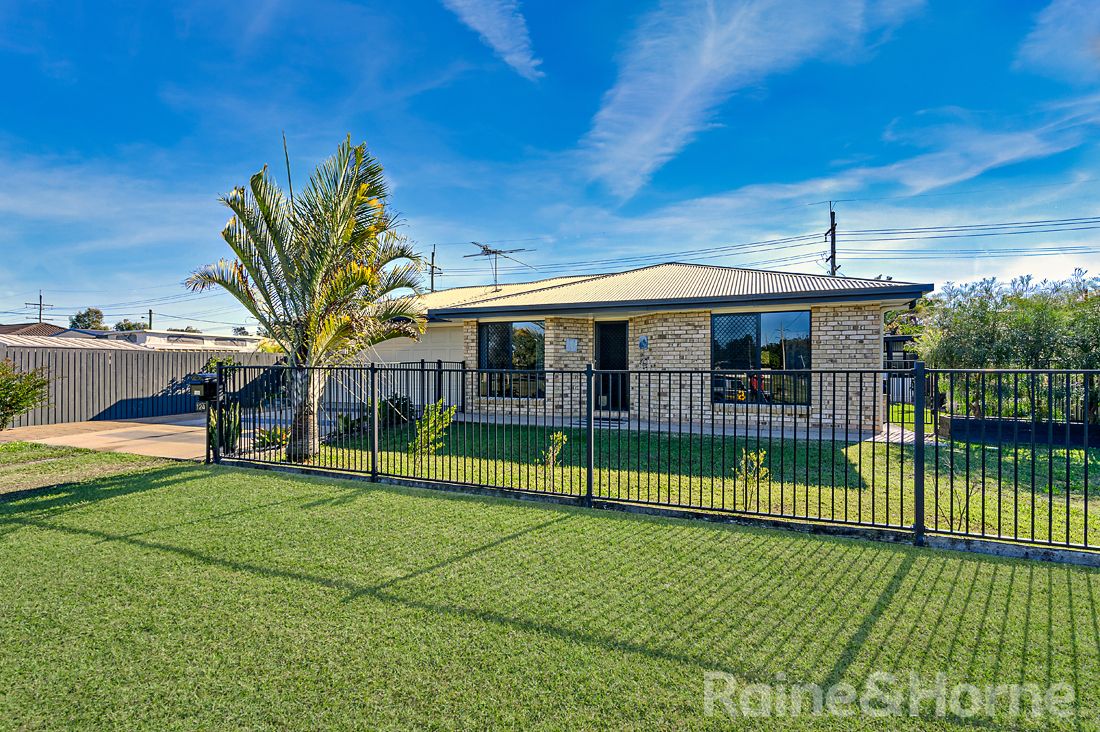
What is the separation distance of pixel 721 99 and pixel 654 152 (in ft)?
10.4

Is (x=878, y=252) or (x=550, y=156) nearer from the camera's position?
(x=550, y=156)

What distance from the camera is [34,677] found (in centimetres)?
245

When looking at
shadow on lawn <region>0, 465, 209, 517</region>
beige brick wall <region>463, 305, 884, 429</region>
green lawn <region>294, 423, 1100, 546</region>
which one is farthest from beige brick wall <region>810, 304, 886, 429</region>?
shadow on lawn <region>0, 465, 209, 517</region>

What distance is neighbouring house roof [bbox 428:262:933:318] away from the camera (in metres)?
9.73

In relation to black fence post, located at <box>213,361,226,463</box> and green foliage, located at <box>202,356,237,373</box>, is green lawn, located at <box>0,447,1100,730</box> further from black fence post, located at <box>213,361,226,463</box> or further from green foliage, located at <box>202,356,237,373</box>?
green foliage, located at <box>202,356,237,373</box>

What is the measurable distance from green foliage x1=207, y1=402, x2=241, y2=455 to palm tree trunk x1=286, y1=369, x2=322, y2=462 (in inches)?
31.0

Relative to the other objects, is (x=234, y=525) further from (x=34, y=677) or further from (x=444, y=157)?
(x=444, y=157)

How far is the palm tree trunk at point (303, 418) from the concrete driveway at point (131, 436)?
160cm

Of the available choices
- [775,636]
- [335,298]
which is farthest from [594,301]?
[775,636]

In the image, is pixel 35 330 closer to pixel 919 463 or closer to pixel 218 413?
pixel 218 413

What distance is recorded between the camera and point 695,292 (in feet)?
37.4

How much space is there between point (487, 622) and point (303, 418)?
5.85m

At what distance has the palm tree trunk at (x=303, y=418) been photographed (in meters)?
7.75

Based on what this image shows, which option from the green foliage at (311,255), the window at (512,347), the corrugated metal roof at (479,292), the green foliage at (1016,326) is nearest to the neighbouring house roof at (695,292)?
the window at (512,347)
